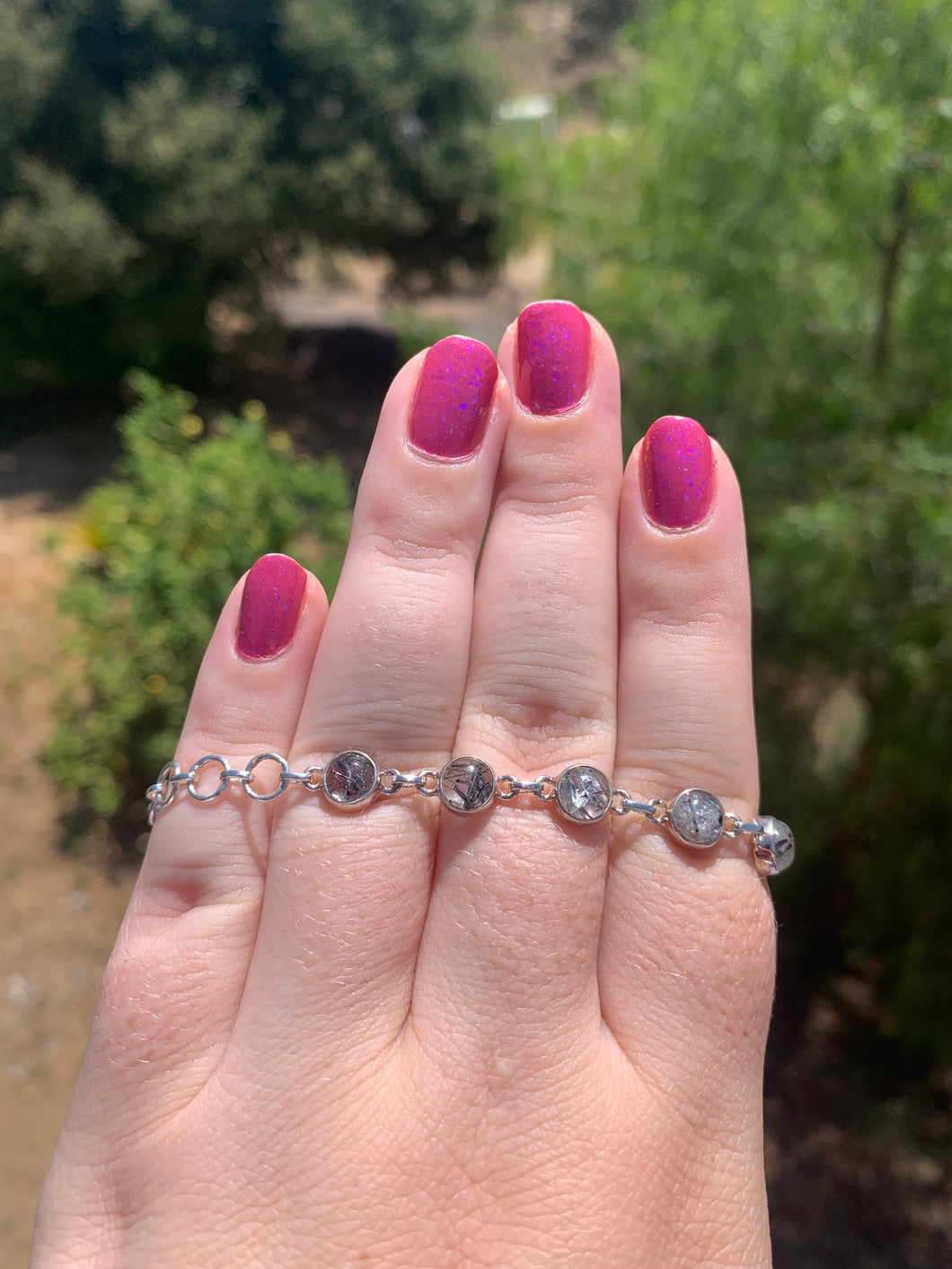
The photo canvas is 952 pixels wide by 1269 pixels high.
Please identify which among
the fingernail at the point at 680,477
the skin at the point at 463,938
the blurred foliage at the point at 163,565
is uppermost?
the blurred foliage at the point at 163,565

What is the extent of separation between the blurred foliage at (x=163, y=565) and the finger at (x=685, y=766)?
1.91 m

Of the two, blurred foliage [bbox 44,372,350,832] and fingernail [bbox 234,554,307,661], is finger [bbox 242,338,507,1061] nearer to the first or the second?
fingernail [bbox 234,554,307,661]

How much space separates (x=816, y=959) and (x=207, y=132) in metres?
7.25

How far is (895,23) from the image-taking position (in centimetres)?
224

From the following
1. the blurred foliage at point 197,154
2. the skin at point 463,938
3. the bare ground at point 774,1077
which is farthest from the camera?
the blurred foliage at point 197,154

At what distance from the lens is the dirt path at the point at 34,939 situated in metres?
2.96

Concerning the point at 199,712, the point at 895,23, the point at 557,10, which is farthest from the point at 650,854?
the point at 557,10

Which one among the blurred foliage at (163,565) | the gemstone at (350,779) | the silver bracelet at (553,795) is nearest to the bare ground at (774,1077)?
the blurred foliage at (163,565)

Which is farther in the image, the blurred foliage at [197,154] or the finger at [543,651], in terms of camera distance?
the blurred foliage at [197,154]

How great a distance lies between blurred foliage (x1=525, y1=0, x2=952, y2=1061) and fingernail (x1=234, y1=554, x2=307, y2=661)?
5.53ft

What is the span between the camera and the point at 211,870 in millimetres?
1149

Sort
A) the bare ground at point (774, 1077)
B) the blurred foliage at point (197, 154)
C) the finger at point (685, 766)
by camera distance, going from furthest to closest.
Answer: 1. the blurred foliage at point (197, 154)
2. the bare ground at point (774, 1077)
3. the finger at point (685, 766)

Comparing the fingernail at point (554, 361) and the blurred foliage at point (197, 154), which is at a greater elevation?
the blurred foliage at point (197, 154)

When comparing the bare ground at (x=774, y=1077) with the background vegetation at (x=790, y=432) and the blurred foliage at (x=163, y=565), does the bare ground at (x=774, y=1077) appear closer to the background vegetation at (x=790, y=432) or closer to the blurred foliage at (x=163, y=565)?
the background vegetation at (x=790, y=432)
